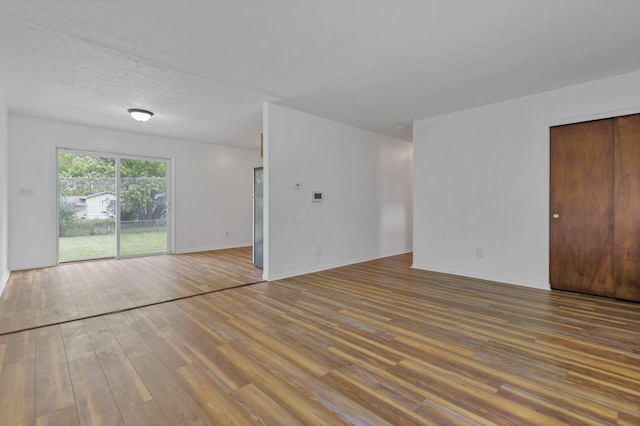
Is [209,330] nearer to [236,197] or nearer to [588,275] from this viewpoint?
[588,275]

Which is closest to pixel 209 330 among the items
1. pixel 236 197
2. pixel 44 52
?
pixel 44 52

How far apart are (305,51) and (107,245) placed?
5916 mm

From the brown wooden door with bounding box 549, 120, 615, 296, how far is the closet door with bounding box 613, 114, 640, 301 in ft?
0.20

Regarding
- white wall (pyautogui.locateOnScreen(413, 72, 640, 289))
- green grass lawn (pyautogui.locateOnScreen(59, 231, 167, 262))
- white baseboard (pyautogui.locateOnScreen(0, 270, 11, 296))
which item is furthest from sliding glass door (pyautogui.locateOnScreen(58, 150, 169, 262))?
white wall (pyautogui.locateOnScreen(413, 72, 640, 289))

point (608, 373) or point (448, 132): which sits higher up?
point (448, 132)

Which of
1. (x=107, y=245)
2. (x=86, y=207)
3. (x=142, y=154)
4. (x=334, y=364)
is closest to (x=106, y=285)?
(x=107, y=245)

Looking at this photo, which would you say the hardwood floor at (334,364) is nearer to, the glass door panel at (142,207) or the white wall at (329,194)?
the white wall at (329,194)

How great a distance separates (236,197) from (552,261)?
6909mm

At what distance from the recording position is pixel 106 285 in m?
4.29

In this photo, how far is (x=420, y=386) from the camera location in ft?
6.16

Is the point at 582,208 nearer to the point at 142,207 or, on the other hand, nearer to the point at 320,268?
the point at 320,268

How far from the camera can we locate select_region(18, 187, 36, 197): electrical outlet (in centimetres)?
526

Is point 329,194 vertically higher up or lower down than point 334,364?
higher up

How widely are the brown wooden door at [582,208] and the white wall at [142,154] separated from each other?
681 centimetres
